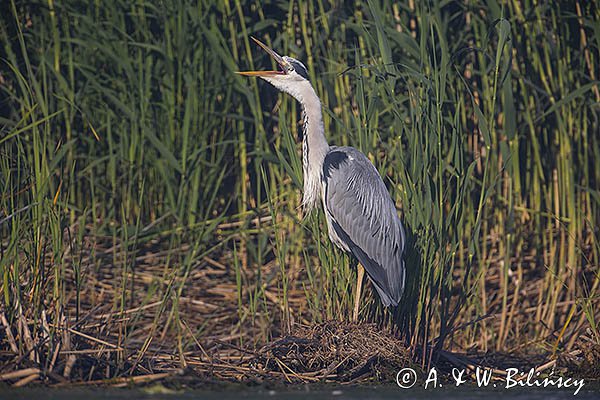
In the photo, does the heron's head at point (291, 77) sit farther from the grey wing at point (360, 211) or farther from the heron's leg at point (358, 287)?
the heron's leg at point (358, 287)

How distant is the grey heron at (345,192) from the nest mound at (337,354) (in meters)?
0.33

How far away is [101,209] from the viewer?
18.0 ft

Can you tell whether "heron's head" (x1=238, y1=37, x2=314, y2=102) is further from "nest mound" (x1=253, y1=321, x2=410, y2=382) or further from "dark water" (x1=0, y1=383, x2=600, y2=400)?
"dark water" (x1=0, y1=383, x2=600, y2=400)

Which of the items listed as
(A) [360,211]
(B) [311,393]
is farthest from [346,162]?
(B) [311,393]

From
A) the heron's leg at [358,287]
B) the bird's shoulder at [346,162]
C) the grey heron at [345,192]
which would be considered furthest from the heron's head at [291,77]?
the heron's leg at [358,287]

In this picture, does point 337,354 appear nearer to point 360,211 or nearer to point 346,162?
point 360,211

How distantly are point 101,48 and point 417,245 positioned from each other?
2.13 meters

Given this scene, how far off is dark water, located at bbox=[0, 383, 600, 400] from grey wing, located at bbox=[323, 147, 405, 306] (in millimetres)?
690

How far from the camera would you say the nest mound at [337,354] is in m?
4.00

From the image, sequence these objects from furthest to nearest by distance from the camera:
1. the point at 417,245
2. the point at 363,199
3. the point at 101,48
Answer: the point at 101,48
the point at 363,199
the point at 417,245

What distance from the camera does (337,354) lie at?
4047mm

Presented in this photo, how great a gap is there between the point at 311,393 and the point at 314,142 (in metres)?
1.48

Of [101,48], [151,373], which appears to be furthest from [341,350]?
[101,48]

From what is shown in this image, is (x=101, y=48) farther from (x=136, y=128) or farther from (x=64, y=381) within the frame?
(x=64, y=381)
